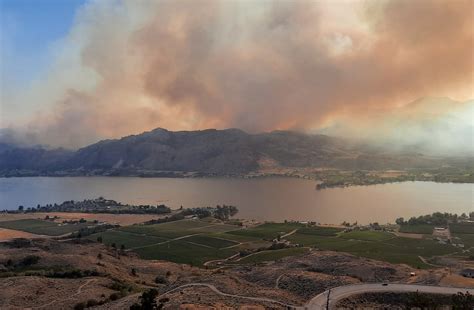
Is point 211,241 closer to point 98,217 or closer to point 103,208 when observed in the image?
point 98,217

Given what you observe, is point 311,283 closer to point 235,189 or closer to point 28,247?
point 28,247

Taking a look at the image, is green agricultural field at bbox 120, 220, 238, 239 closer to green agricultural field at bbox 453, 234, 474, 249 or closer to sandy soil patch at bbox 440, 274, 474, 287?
green agricultural field at bbox 453, 234, 474, 249

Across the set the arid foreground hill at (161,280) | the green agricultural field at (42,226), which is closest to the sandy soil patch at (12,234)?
the green agricultural field at (42,226)

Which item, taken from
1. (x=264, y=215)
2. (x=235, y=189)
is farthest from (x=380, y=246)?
(x=235, y=189)

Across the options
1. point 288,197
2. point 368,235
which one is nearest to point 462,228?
point 368,235

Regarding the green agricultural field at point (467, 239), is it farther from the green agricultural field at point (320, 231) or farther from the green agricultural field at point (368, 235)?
the green agricultural field at point (320, 231)
